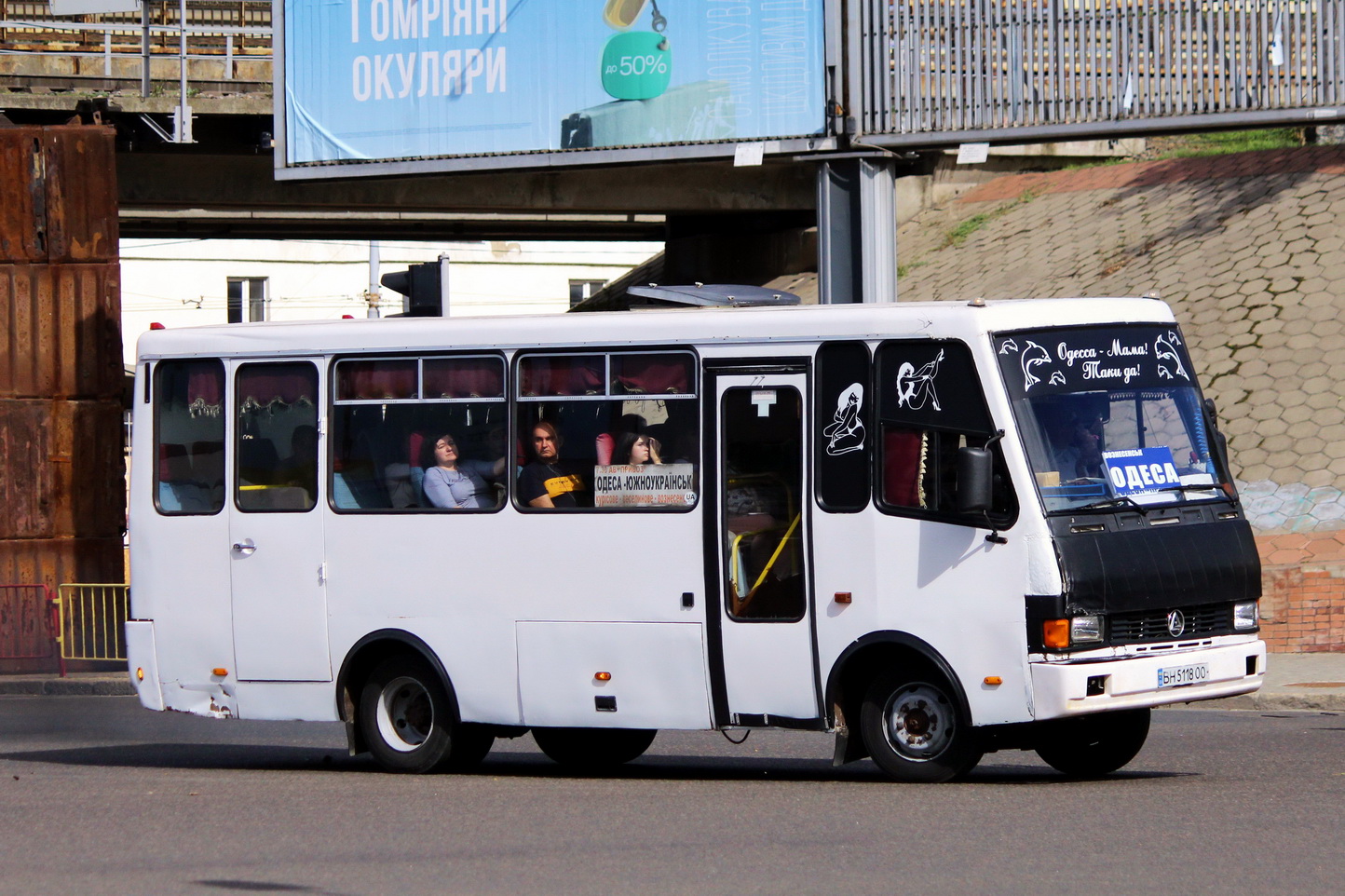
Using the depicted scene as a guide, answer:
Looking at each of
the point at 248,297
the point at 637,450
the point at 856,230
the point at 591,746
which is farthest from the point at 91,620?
the point at 248,297

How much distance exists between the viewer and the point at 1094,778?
10.2 meters

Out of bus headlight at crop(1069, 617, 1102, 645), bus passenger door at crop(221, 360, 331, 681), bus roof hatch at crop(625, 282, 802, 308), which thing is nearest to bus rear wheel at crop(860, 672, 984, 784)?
bus headlight at crop(1069, 617, 1102, 645)

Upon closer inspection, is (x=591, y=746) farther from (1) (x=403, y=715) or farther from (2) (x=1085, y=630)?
(2) (x=1085, y=630)

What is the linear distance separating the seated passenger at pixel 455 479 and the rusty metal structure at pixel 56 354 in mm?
8817

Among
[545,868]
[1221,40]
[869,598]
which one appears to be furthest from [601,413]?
[1221,40]

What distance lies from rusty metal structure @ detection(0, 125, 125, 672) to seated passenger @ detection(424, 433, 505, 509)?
8817 mm

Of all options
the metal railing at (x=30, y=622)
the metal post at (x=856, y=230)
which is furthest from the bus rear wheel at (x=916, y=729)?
the metal railing at (x=30, y=622)

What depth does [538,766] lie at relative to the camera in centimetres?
1213

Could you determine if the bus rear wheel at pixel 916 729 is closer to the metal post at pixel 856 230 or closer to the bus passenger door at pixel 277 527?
the bus passenger door at pixel 277 527

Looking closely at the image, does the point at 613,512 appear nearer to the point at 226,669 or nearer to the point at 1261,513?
the point at 226,669

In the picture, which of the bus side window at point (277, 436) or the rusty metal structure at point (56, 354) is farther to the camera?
the rusty metal structure at point (56, 354)

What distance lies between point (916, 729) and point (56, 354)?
39.5 feet

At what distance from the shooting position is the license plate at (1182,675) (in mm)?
9484

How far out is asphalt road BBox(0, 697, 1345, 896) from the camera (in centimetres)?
730
